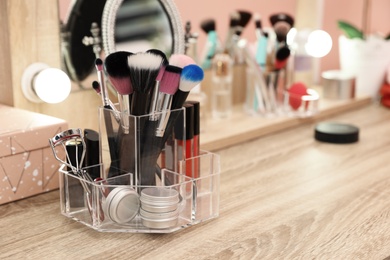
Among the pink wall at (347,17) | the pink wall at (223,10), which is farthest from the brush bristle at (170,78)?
the pink wall at (347,17)

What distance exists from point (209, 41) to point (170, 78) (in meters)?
0.57

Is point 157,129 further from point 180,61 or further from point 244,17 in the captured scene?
point 244,17

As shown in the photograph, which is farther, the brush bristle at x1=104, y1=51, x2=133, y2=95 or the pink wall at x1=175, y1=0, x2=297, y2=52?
the pink wall at x1=175, y1=0, x2=297, y2=52

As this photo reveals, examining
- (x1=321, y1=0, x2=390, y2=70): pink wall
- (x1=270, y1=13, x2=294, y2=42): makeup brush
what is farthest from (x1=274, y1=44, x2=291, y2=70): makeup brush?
(x1=321, y1=0, x2=390, y2=70): pink wall

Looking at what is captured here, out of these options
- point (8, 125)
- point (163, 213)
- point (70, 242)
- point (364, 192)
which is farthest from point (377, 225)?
point (8, 125)

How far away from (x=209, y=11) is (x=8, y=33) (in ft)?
1.63

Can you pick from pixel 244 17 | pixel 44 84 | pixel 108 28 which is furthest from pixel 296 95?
pixel 44 84

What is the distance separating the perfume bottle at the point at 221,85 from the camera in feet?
4.42

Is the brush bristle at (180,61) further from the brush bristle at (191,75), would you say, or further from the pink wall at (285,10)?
the pink wall at (285,10)

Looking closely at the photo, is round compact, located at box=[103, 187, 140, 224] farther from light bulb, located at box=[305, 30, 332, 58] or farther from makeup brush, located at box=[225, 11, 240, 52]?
light bulb, located at box=[305, 30, 332, 58]

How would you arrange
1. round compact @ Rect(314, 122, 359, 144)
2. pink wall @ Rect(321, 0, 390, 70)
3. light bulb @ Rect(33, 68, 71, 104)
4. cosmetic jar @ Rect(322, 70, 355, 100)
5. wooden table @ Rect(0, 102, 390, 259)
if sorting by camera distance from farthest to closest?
pink wall @ Rect(321, 0, 390, 70) < cosmetic jar @ Rect(322, 70, 355, 100) < round compact @ Rect(314, 122, 359, 144) < light bulb @ Rect(33, 68, 71, 104) < wooden table @ Rect(0, 102, 390, 259)

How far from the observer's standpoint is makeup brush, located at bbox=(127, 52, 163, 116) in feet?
2.60

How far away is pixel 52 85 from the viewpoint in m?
1.04

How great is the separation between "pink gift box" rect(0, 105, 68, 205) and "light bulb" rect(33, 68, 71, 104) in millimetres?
59
